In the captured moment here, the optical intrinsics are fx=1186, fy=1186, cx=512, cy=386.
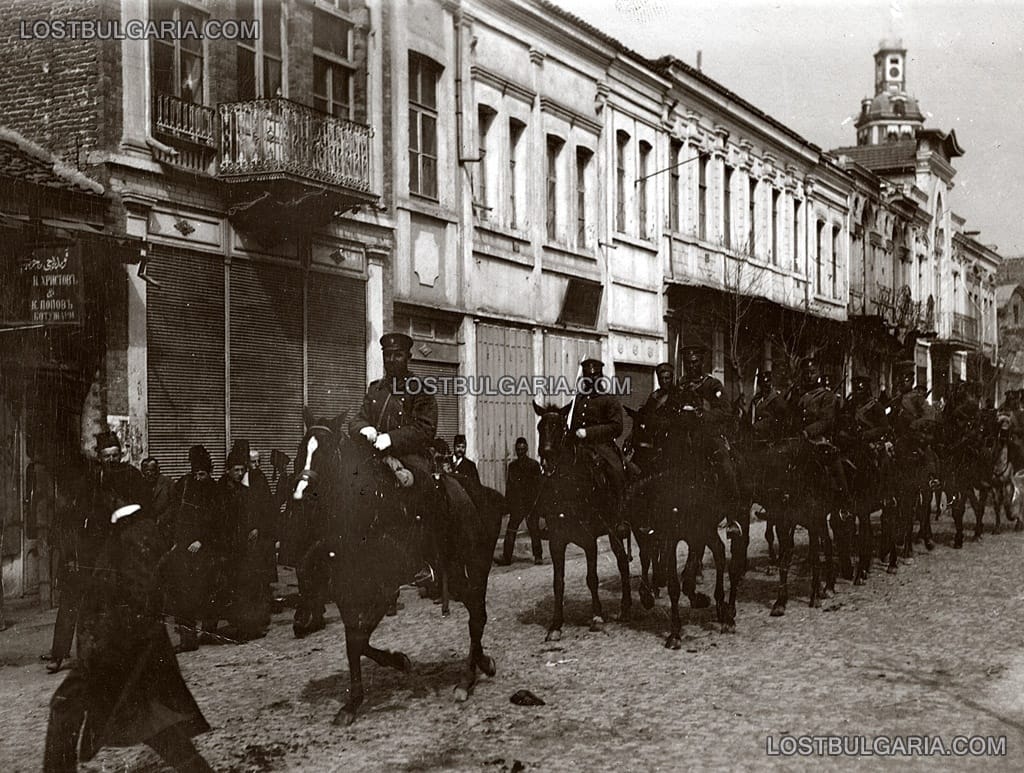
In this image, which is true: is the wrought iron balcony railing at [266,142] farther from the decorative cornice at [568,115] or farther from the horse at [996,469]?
the horse at [996,469]

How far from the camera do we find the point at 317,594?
7.98 m

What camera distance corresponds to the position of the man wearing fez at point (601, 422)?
10844mm

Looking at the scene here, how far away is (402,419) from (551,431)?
278cm

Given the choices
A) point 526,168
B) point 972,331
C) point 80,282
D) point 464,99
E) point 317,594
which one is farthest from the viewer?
point 972,331

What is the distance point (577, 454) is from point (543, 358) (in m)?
13.7

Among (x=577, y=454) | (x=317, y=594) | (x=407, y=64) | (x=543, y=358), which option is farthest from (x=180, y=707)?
(x=543, y=358)

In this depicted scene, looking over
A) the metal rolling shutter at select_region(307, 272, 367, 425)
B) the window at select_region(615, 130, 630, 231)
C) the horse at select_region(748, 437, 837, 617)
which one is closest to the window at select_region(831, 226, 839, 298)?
the window at select_region(615, 130, 630, 231)

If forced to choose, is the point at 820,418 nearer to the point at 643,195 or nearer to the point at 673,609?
the point at 673,609

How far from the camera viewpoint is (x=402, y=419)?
26.1ft

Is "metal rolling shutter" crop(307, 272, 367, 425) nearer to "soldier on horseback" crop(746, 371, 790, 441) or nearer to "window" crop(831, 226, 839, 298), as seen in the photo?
"soldier on horseback" crop(746, 371, 790, 441)

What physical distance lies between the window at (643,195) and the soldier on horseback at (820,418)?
16301 millimetres

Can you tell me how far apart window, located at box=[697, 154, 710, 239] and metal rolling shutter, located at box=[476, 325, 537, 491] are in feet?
31.7

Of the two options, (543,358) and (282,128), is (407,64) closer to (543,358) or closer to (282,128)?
(282,128)

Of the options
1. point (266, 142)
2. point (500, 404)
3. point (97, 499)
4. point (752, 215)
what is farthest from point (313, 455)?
point (752, 215)
